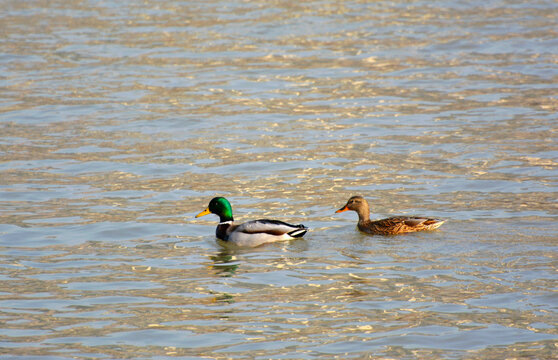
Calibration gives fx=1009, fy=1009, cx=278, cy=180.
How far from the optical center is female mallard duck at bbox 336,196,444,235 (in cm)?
1365

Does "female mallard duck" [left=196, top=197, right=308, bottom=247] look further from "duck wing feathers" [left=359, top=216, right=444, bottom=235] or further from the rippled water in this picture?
"duck wing feathers" [left=359, top=216, right=444, bottom=235]

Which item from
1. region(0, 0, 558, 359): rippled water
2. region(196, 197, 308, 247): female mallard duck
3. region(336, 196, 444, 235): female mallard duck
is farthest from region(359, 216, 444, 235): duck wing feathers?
region(196, 197, 308, 247): female mallard duck

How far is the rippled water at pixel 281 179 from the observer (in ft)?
35.1

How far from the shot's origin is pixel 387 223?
14.0 meters

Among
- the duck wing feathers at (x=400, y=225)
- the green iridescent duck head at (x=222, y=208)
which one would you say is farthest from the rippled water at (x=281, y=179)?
the green iridescent duck head at (x=222, y=208)

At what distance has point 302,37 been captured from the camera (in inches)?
1183

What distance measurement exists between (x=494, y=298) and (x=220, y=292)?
317 centimetres

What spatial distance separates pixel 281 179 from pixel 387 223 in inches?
138

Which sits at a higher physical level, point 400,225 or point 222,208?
point 222,208

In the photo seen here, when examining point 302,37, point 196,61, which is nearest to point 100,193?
point 196,61

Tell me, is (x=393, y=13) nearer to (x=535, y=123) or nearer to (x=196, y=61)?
Answer: (x=196, y=61)

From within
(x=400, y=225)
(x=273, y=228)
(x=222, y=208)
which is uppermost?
(x=222, y=208)

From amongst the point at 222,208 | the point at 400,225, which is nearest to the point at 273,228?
the point at 222,208

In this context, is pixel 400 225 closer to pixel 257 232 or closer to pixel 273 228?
pixel 273 228
